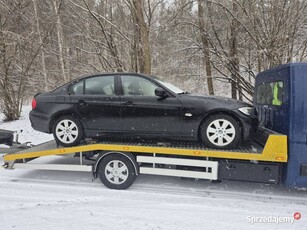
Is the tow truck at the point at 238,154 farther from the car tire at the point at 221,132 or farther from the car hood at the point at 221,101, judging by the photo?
the car hood at the point at 221,101

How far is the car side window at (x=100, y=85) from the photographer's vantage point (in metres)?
5.29

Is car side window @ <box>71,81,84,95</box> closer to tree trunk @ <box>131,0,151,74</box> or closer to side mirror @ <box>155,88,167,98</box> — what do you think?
side mirror @ <box>155,88,167,98</box>

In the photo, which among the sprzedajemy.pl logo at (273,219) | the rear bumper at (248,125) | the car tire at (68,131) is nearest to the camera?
the sprzedajemy.pl logo at (273,219)

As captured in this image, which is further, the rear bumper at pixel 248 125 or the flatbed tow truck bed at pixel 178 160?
the rear bumper at pixel 248 125

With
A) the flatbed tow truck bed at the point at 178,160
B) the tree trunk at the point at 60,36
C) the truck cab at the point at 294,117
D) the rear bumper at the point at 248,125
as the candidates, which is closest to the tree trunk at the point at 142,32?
the tree trunk at the point at 60,36

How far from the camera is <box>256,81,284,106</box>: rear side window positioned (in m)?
4.59

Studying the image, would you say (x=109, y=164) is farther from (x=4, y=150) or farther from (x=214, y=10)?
(x=214, y=10)

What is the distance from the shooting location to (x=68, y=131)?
531cm

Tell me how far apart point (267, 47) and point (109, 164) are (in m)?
6.85

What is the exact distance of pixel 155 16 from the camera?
33.6 feet

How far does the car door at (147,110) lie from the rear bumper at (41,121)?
59.2 inches

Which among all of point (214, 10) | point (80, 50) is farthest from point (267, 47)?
point (80, 50)

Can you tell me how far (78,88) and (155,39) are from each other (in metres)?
6.19

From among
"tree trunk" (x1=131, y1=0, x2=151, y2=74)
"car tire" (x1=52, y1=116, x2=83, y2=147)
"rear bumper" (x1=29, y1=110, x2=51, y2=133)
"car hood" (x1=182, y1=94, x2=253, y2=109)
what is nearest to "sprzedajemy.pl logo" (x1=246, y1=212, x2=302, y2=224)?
"car hood" (x1=182, y1=94, x2=253, y2=109)
